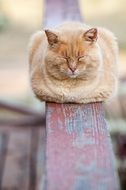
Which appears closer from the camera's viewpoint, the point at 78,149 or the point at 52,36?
the point at 78,149

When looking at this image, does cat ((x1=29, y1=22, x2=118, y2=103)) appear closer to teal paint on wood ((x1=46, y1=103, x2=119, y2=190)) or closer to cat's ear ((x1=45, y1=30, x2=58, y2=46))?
cat's ear ((x1=45, y1=30, x2=58, y2=46))

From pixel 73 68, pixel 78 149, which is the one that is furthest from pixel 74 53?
pixel 78 149

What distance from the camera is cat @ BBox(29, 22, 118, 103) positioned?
158 cm

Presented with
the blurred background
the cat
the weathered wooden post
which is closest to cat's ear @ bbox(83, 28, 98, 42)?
the cat

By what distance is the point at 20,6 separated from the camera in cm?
696

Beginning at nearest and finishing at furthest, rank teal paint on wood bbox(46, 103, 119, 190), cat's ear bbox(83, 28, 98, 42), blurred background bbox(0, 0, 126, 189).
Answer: teal paint on wood bbox(46, 103, 119, 190) < cat's ear bbox(83, 28, 98, 42) < blurred background bbox(0, 0, 126, 189)

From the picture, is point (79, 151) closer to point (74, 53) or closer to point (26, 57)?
point (74, 53)

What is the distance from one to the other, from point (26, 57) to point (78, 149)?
425cm

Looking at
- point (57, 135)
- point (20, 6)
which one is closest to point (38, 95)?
point (57, 135)

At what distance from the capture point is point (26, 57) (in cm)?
540

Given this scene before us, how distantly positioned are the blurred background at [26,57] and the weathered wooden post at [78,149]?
1.60 metres

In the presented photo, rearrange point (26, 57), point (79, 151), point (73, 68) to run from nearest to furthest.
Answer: point (79, 151) < point (73, 68) < point (26, 57)

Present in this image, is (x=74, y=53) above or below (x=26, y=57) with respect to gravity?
below

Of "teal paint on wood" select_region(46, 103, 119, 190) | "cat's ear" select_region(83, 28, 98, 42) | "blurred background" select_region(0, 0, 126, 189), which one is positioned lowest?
"teal paint on wood" select_region(46, 103, 119, 190)
